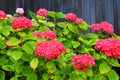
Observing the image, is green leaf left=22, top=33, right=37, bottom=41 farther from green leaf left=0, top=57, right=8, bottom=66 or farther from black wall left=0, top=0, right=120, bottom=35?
black wall left=0, top=0, right=120, bottom=35

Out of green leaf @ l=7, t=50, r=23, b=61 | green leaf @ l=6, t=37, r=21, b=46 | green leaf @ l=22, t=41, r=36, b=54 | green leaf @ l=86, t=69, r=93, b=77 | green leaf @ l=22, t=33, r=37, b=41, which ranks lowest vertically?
green leaf @ l=86, t=69, r=93, b=77

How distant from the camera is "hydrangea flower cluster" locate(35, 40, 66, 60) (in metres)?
3.26

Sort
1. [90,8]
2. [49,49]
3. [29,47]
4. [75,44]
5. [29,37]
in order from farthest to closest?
[90,8], [75,44], [29,37], [29,47], [49,49]

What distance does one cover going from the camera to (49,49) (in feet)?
10.8

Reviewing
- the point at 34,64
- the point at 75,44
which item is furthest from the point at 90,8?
the point at 34,64

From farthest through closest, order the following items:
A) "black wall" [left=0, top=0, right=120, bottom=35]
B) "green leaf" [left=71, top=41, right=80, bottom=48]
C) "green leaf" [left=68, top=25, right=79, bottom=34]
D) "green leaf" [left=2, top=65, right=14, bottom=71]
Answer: "black wall" [left=0, top=0, right=120, bottom=35]
"green leaf" [left=68, top=25, right=79, bottom=34]
"green leaf" [left=71, top=41, right=80, bottom=48]
"green leaf" [left=2, top=65, right=14, bottom=71]

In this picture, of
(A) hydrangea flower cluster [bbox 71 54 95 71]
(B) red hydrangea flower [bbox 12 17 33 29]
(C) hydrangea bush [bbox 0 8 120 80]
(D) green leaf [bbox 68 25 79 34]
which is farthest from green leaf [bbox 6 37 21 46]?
(D) green leaf [bbox 68 25 79 34]

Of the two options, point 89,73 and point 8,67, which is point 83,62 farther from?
point 8,67

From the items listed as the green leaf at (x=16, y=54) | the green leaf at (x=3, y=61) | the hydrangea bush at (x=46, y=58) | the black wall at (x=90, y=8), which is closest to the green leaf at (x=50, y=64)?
the hydrangea bush at (x=46, y=58)

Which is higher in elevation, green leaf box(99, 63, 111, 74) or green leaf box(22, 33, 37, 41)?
green leaf box(22, 33, 37, 41)

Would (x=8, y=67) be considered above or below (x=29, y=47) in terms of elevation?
below

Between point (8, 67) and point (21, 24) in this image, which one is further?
point (21, 24)

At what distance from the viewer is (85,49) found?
160 inches

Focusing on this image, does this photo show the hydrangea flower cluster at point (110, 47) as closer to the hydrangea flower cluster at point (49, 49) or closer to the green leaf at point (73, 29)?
the hydrangea flower cluster at point (49, 49)
